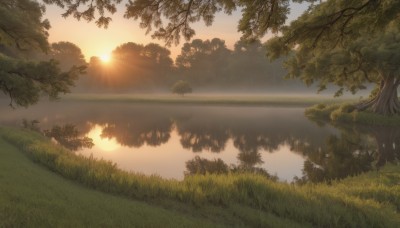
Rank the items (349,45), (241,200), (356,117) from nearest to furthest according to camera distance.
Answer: (241,200) → (349,45) → (356,117)

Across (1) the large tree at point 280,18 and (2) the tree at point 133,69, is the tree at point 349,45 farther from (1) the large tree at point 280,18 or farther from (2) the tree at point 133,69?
(2) the tree at point 133,69

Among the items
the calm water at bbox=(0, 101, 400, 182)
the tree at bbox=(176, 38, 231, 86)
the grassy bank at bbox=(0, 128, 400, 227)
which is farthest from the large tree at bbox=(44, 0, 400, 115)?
the tree at bbox=(176, 38, 231, 86)

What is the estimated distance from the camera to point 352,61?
33938mm

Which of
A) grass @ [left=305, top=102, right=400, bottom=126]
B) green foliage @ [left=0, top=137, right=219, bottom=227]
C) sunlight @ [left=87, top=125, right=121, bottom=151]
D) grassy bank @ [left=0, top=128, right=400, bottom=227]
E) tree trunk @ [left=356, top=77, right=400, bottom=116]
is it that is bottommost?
sunlight @ [left=87, top=125, right=121, bottom=151]

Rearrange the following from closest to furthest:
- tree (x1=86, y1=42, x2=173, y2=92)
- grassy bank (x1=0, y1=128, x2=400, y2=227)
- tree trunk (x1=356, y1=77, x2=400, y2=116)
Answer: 1. grassy bank (x1=0, y1=128, x2=400, y2=227)
2. tree trunk (x1=356, y1=77, x2=400, y2=116)
3. tree (x1=86, y1=42, x2=173, y2=92)

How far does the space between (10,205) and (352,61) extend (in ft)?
108

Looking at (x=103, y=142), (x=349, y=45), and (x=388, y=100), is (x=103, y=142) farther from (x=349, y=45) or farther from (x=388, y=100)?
(x=388, y=100)

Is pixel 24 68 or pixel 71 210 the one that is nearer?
pixel 71 210

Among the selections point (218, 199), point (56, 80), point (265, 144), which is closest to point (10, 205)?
point (218, 199)

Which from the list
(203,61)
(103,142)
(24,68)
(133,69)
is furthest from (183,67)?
(24,68)

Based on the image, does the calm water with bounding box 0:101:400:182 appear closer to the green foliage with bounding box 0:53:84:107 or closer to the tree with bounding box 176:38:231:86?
the green foliage with bounding box 0:53:84:107

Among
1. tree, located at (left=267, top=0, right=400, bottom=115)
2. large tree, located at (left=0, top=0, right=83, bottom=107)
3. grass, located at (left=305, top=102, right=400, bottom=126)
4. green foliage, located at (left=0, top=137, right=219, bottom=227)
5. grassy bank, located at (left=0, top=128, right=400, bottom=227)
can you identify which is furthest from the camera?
grass, located at (left=305, top=102, right=400, bottom=126)

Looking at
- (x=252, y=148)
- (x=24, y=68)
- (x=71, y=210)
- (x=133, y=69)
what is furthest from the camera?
(x=133, y=69)

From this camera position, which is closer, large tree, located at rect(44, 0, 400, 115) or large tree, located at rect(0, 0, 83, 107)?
large tree, located at rect(44, 0, 400, 115)
